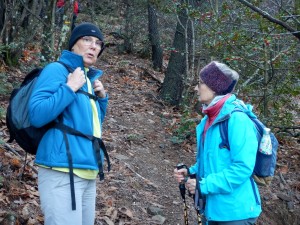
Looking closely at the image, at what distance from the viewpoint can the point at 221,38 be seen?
7.82 meters

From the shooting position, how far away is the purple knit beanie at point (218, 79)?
11.3 ft

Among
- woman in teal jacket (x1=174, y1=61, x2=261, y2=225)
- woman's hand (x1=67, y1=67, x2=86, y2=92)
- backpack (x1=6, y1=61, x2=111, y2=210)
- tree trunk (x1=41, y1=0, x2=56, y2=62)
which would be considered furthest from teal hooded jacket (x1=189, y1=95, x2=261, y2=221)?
tree trunk (x1=41, y1=0, x2=56, y2=62)

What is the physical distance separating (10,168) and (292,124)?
530cm

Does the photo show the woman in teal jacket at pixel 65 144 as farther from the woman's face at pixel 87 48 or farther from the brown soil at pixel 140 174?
the brown soil at pixel 140 174

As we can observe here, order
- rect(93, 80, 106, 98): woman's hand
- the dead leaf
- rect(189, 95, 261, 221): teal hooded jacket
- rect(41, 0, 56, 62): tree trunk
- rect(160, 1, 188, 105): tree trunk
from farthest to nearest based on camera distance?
rect(160, 1, 188, 105): tree trunk < rect(41, 0, 56, 62): tree trunk < the dead leaf < rect(93, 80, 106, 98): woman's hand < rect(189, 95, 261, 221): teal hooded jacket

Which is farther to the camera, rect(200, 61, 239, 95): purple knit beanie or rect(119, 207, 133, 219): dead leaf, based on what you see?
rect(119, 207, 133, 219): dead leaf

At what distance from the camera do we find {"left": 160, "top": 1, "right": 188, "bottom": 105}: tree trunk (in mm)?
11250

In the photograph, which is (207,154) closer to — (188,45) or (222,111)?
(222,111)

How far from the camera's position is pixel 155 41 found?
15922mm

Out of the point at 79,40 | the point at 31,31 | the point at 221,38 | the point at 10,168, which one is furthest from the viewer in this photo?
the point at 31,31

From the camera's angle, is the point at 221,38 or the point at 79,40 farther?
the point at 221,38

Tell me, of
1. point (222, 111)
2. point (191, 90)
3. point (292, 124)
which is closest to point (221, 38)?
point (292, 124)

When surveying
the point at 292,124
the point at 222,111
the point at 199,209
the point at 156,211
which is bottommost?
the point at 156,211

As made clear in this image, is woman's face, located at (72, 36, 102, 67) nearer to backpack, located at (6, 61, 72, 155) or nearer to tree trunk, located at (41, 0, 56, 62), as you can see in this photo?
backpack, located at (6, 61, 72, 155)
